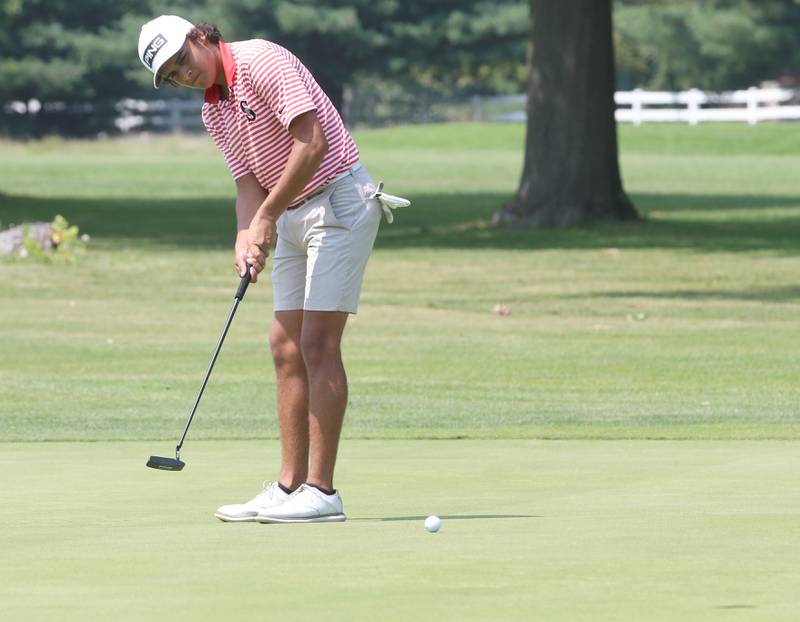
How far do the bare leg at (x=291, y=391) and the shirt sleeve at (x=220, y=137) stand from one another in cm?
54

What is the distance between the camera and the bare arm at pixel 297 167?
6.96m

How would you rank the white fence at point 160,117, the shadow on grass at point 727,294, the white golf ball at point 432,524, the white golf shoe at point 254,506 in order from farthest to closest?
the white fence at point 160,117
the shadow on grass at point 727,294
the white golf shoe at point 254,506
the white golf ball at point 432,524

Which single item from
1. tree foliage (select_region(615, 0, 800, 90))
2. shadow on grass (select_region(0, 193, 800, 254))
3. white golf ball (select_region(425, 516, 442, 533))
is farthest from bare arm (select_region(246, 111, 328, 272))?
tree foliage (select_region(615, 0, 800, 90))

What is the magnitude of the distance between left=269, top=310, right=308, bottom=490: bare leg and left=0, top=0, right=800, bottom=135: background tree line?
6049cm

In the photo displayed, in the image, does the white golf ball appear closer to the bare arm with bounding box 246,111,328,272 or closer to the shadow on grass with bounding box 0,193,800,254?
the bare arm with bounding box 246,111,328,272

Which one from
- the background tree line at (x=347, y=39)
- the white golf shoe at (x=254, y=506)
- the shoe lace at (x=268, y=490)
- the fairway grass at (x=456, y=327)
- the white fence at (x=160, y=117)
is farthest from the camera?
the white fence at (x=160, y=117)

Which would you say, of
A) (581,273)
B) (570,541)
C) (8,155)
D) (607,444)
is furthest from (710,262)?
(8,155)

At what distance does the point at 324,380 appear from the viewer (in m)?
7.28

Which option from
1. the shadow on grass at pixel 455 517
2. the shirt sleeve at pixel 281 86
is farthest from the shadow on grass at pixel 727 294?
the shirt sleeve at pixel 281 86

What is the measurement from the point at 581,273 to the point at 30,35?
160 feet

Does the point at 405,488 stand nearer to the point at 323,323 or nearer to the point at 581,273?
the point at 323,323

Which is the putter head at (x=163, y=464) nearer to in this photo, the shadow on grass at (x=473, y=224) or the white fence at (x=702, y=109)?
the shadow on grass at (x=473, y=224)

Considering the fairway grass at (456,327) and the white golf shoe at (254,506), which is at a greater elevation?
the white golf shoe at (254,506)

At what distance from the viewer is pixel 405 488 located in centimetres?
782
